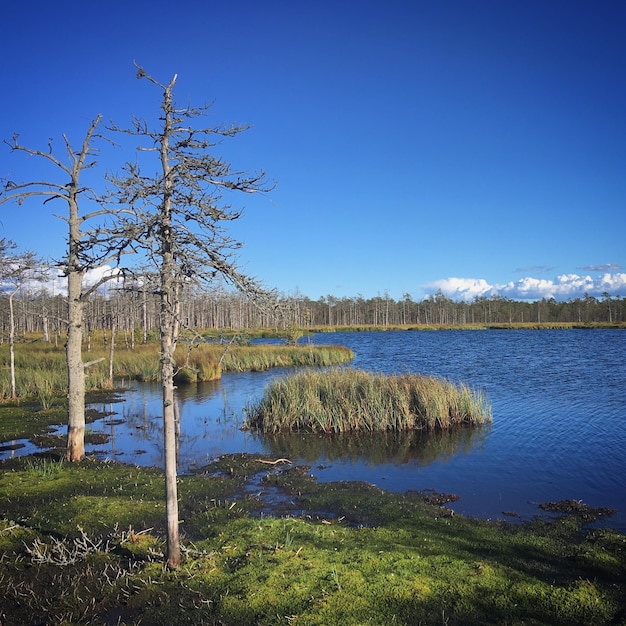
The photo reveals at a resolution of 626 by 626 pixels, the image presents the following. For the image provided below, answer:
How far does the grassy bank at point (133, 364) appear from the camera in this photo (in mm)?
24062

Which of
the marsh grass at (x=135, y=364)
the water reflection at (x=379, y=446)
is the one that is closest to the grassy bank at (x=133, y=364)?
the marsh grass at (x=135, y=364)

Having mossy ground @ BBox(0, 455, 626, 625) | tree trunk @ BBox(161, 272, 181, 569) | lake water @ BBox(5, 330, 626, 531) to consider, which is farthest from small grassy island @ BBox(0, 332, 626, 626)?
lake water @ BBox(5, 330, 626, 531)

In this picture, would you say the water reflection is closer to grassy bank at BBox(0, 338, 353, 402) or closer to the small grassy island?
the small grassy island

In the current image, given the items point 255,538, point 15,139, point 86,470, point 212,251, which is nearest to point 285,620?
point 255,538

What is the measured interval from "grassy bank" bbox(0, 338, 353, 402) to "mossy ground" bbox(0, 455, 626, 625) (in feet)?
29.8

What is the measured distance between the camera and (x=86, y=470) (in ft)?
38.3

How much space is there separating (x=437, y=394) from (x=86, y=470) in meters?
11.2

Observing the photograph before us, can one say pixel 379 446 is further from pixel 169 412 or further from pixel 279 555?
pixel 169 412

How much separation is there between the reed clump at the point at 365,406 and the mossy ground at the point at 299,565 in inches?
286

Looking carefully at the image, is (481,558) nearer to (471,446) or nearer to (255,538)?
(255,538)

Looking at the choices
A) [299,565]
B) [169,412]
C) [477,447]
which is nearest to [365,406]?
[477,447]

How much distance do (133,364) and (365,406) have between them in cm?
2066

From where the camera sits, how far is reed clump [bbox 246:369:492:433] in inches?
686

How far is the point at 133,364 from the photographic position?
33500 millimetres
